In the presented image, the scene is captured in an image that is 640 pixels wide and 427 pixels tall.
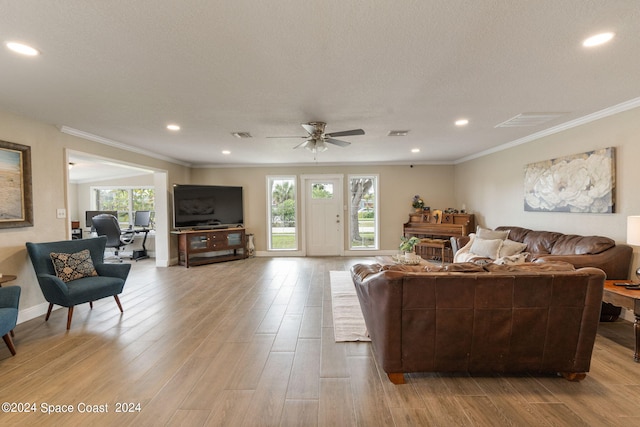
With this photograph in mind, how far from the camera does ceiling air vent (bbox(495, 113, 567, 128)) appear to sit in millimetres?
3564

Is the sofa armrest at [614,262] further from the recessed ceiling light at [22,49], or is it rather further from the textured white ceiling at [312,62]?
the recessed ceiling light at [22,49]

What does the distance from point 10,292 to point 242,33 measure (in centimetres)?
307

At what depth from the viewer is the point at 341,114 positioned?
3.44 meters

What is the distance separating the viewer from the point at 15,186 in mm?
3287

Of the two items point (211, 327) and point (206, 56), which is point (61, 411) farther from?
point (206, 56)

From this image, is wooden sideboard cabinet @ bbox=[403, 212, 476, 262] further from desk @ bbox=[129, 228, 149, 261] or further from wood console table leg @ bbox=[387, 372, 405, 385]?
desk @ bbox=[129, 228, 149, 261]

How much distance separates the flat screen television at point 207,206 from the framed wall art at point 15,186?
290 centimetres

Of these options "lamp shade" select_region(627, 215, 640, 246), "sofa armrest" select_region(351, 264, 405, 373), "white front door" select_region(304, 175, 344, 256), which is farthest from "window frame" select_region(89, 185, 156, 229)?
"lamp shade" select_region(627, 215, 640, 246)

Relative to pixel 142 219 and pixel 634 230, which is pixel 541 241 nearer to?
A: pixel 634 230

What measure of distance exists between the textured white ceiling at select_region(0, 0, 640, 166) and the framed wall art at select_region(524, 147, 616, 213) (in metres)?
0.58

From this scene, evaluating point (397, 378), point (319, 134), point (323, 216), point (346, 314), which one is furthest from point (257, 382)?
point (323, 216)

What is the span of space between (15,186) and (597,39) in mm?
5600

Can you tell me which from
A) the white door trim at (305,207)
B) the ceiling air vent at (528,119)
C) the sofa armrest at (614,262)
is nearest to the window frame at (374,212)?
the white door trim at (305,207)

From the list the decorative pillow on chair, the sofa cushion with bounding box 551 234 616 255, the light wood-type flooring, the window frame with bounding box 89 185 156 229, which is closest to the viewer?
the light wood-type flooring
